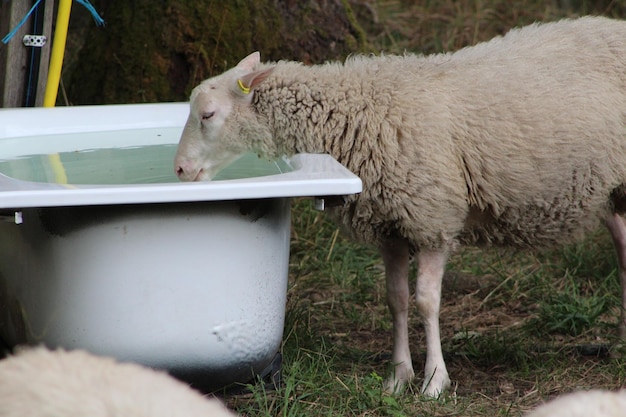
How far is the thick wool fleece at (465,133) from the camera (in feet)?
10.6

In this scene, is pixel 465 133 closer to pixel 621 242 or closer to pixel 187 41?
pixel 621 242

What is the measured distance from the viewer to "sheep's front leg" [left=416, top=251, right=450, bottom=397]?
3.37 m

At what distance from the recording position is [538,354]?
3820mm

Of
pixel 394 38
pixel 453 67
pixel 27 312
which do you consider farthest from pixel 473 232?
pixel 394 38

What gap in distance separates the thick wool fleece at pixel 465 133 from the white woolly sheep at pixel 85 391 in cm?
156

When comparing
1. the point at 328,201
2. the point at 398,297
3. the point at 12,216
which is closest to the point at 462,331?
the point at 398,297

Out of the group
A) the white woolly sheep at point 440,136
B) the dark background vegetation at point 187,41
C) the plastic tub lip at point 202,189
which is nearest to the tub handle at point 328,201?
the plastic tub lip at point 202,189

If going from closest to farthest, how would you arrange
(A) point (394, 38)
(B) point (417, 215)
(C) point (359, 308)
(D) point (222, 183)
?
(D) point (222, 183) < (B) point (417, 215) < (C) point (359, 308) < (A) point (394, 38)

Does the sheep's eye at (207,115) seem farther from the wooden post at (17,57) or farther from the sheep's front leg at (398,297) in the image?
the wooden post at (17,57)

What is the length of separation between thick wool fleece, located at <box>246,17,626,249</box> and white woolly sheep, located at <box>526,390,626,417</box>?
1.51 meters

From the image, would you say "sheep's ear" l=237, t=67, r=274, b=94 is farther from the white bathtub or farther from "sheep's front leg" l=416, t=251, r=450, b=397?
"sheep's front leg" l=416, t=251, r=450, b=397

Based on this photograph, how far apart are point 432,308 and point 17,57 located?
2.42m

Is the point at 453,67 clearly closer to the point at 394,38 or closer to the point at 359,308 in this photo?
the point at 359,308

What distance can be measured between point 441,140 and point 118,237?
1.15m
